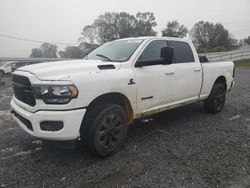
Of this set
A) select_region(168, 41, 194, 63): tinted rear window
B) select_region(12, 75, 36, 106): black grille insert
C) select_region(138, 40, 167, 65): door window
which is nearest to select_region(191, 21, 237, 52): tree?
select_region(168, 41, 194, 63): tinted rear window

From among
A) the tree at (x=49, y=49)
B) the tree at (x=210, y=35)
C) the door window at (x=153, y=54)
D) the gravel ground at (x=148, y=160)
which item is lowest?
the gravel ground at (x=148, y=160)

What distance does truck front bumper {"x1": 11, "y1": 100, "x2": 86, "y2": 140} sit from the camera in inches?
121

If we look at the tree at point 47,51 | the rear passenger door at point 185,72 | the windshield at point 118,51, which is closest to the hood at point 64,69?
the windshield at point 118,51

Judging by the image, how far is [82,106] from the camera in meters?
3.20

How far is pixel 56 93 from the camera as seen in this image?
10.1 feet

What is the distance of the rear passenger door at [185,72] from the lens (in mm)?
4777

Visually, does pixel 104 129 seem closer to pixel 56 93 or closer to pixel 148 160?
pixel 148 160

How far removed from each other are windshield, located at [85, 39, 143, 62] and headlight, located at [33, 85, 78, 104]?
1279mm

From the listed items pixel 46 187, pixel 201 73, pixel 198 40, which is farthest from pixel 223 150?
pixel 198 40

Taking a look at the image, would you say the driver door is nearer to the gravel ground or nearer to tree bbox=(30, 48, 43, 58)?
the gravel ground

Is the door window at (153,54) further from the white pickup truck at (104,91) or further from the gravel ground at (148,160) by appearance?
the gravel ground at (148,160)

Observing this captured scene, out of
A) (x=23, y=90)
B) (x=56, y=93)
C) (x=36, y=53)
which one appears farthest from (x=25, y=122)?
(x=36, y=53)

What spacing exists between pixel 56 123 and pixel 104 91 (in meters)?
0.80

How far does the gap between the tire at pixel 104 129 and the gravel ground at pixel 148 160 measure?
197 millimetres
